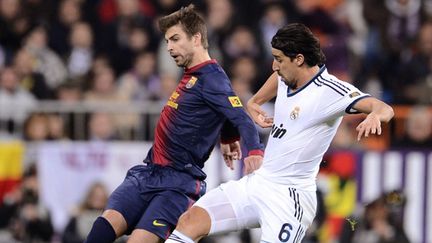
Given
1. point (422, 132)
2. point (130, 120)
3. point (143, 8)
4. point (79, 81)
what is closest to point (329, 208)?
point (422, 132)

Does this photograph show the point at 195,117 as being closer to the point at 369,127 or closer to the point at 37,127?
the point at 369,127

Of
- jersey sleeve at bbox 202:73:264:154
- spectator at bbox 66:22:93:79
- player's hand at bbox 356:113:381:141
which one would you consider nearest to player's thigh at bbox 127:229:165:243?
jersey sleeve at bbox 202:73:264:154

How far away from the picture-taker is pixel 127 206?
31.3 ft

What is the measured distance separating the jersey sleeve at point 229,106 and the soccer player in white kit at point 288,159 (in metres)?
0.15

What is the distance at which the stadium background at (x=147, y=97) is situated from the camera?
14609mm

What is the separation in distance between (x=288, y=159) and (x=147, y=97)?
24.7 feet

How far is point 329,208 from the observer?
1466cm

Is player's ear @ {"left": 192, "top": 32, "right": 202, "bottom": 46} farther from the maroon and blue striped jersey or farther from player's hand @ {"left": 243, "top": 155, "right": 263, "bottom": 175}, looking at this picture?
player's hand @ {"left": 243, "top": 155, "right": 263, "bottom": 175}

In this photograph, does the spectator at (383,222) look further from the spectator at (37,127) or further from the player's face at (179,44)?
the player's face at (179,44)

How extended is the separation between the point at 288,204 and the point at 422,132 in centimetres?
584

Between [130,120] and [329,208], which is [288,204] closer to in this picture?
[329,208]

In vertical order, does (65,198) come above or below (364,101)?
below

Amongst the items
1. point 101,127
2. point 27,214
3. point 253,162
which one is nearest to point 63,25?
point 101,127

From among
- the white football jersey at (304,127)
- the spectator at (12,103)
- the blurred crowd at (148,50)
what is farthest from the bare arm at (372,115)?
the spectator at (12,103)
